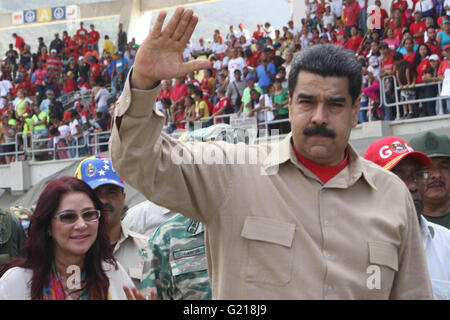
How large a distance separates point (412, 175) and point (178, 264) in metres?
1.36

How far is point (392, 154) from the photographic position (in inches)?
135

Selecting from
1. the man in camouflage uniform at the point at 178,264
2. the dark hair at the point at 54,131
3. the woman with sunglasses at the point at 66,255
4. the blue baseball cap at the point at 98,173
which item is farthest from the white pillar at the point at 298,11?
the woman with sunglasses at the point at 66,255

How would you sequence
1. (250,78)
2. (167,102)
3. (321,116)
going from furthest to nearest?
(167,102) < (250,78) < (321,116)

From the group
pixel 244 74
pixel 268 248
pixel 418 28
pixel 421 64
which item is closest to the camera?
pixel 268 248

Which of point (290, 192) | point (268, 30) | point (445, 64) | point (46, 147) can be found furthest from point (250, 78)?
point (290, 192)

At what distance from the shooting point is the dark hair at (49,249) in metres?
2.67

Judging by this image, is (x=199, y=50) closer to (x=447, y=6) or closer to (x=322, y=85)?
(x=447, y=6)

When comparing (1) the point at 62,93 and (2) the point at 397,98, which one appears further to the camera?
(1) the point at 62,93

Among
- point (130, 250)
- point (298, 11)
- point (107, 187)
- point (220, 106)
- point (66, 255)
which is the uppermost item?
point (298, 11)

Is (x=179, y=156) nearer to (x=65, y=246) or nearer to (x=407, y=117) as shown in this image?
(x=65, y=246)

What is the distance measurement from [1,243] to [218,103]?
7885 millimetres

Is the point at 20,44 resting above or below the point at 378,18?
above

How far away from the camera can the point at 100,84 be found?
51.5 feet

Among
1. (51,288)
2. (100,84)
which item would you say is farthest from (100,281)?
(100,84)
